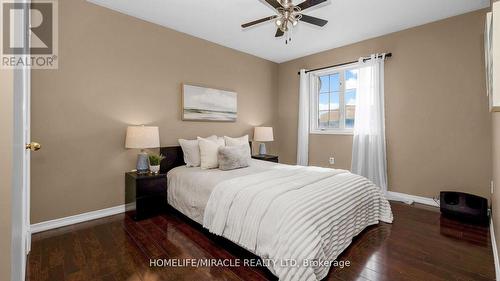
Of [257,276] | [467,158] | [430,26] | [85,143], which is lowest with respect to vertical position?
[257,276]

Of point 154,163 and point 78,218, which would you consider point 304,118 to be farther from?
point 78,218

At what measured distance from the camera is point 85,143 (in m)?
2.69

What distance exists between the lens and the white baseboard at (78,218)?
94.8 inches

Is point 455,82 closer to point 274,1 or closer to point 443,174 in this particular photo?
point 443,174

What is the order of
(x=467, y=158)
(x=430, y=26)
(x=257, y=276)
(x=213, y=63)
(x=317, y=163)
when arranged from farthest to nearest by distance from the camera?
1. (x=317, y=163)
2. (x=213, y=63)
3. (x=430, y=26)
4. (x=467, y=158)
5. (x=257, y=276)

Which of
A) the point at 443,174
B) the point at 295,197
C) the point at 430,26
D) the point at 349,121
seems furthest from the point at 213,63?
the point at 443,174

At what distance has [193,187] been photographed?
8.27ft

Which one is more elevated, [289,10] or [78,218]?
[289,10]

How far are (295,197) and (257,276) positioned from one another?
68 cm

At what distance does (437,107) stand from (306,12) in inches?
91.1

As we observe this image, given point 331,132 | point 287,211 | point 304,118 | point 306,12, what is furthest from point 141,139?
point 331,132

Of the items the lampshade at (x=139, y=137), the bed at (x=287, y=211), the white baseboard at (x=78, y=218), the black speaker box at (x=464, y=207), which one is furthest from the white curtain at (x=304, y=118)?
the white baseboard at (x=78, y=218)

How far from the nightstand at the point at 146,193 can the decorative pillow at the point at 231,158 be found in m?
0.77

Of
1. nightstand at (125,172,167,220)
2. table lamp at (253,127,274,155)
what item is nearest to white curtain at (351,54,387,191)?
table lamp at (253,127,274,155)
